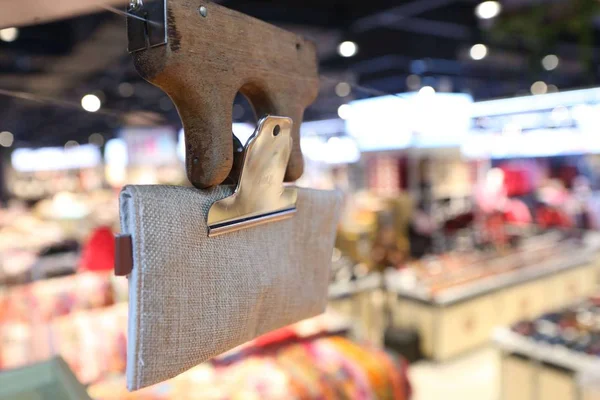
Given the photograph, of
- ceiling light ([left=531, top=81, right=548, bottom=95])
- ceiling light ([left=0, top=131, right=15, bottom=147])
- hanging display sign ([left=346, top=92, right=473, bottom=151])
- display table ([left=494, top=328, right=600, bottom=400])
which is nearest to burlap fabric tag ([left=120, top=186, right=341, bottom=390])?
ceiling light ([left=0, top=131, right=15, bottom=147])

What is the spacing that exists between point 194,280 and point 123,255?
91mm

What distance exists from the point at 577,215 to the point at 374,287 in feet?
13.9

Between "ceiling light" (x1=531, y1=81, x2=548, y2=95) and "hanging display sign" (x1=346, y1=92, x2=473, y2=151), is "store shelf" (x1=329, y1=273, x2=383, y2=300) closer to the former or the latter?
"hanging display sign" (x1=346, y1=92, x2=473, y2=151)

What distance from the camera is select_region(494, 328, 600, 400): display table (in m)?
2.81

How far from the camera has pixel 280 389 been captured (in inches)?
91.4

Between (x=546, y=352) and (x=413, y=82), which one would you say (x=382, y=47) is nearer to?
(x=413, y=82)

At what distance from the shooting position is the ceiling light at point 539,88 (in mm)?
5363

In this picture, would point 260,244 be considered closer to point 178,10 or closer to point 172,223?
point 172,223

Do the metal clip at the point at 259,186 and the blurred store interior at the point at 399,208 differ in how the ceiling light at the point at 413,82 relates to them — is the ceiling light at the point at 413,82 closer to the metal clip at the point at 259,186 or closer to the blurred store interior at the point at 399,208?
the blurred store interior at the point at 399,208

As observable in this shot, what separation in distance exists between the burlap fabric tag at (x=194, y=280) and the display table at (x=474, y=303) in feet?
13.9

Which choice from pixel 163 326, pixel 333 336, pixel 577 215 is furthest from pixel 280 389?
pixel 577 215

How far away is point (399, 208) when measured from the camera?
8.37m

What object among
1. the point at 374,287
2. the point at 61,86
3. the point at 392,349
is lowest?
the point at 392,349

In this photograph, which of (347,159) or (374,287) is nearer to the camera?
(374,287)
